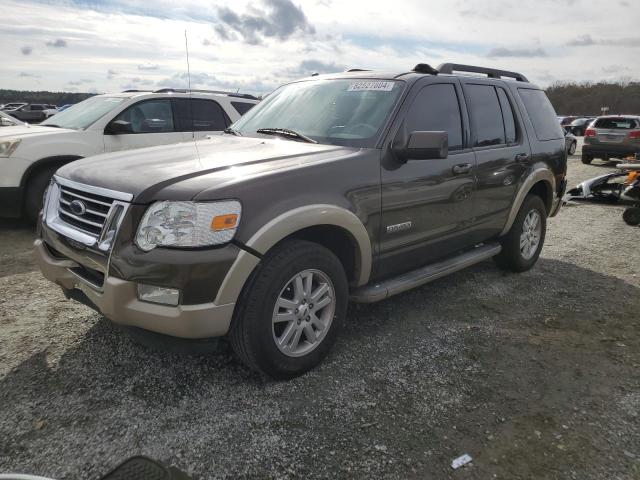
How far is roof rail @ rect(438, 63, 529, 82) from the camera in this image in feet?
13.3

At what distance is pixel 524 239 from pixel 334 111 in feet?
8.72

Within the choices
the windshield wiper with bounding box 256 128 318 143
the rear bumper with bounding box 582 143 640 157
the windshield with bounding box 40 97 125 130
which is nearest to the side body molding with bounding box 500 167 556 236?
the windshield wiper with bounding box 256 128 318 143

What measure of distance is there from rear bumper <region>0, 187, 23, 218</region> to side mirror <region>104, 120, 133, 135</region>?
1.33m

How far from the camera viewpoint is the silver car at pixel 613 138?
1536 cm

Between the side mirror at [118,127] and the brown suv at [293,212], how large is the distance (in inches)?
119

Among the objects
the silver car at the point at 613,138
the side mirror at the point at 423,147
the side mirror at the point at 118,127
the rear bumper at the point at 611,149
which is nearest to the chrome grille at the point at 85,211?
the side mirror at the point at 423,147

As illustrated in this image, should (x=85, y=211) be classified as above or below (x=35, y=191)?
above

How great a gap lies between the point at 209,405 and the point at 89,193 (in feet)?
4.47

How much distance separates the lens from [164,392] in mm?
2785

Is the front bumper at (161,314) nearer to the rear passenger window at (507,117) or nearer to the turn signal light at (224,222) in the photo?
the turn signal light at (224,222)

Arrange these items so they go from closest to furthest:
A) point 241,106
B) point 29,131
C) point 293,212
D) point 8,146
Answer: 1. point 293,212
2. point 8,146
3. point 29,131
4. point 241,106

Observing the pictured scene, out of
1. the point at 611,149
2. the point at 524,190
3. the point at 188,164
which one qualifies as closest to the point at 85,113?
the point at 188,164

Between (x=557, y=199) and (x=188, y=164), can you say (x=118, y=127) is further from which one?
(x=557, y=199)

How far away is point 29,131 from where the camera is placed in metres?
6.28
